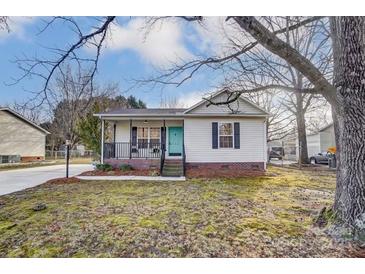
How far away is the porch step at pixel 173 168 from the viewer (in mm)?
9756

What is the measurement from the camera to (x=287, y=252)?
2795 millimetres

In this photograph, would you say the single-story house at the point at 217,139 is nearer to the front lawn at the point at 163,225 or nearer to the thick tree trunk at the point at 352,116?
the front lawn at the point at 163,225

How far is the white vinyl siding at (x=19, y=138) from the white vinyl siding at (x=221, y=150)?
1384 centimetres

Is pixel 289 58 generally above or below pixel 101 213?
above

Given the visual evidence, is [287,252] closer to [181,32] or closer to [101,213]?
[101,213]

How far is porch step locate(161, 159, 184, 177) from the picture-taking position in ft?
32.0

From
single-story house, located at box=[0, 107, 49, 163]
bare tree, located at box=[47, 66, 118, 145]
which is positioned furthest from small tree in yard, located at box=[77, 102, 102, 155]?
single-story house, located at box=[0, 107, 49, 163]

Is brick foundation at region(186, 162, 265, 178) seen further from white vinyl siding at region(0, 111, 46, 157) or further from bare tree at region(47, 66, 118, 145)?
white vinyl siding at region(0, 111, 46, 157)

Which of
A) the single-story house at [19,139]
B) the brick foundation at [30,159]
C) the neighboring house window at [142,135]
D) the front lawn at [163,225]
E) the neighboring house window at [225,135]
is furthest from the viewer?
the brick foundation at [30,159]

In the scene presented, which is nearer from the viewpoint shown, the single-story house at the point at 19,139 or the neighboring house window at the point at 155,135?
the neighboring house window at the point at 155,135

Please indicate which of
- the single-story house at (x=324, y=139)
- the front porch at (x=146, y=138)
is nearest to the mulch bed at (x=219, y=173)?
the front porch at (x=146, y=138)

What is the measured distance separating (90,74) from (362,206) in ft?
16.2

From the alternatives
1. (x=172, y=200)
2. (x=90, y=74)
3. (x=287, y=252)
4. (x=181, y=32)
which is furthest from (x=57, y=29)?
(x=287, y=252)
